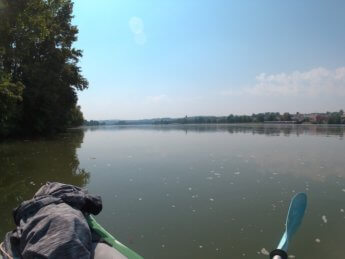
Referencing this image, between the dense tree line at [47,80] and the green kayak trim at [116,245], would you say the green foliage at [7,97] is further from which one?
the green kayak trim at [116,245]

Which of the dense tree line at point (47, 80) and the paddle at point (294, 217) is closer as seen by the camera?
the paddle at point (294, 217)

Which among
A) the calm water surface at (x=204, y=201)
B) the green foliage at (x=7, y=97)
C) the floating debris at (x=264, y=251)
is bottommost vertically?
the floating debris at (x=264, y=251)

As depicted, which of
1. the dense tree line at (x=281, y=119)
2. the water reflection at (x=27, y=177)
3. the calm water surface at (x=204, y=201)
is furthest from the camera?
the dense tree line at (x=281, y=119)

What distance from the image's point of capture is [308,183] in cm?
926

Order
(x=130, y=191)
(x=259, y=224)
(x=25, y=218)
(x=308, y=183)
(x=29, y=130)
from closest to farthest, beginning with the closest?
(x=25, y=218) < (x=259, y=224) < (x=130, y=191) < (x=308, y=183) < (x=29, y=130)

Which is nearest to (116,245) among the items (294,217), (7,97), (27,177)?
(294,217)

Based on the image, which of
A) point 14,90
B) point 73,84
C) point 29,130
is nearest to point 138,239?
point 14,90

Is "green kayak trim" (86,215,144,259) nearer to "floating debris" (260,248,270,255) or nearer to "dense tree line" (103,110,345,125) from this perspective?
"floating debris" (260,248,270,255)

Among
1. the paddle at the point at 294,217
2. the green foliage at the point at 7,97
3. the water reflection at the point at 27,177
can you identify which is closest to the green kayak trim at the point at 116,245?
the paddle at the point at 294,217

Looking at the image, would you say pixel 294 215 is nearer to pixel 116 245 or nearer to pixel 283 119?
pixel 116 245

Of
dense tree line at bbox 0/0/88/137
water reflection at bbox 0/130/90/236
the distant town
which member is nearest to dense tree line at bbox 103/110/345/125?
the distant town

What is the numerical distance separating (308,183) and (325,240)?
4456 mm

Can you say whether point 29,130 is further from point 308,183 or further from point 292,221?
point 292,221

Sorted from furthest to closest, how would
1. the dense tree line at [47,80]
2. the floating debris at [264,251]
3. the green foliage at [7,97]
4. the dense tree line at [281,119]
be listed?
the dense tree line at [281,119]
the dense tree line at [47,80]
the green foliage at [7,97]
the floating debris at [264,251]
